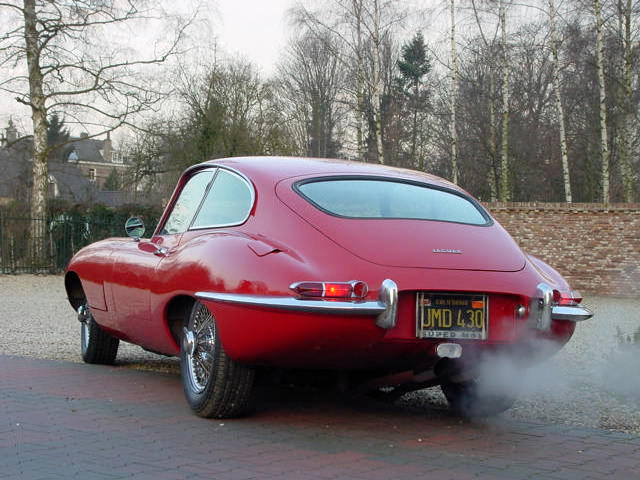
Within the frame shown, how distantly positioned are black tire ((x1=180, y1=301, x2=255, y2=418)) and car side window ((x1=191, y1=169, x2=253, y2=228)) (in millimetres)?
557

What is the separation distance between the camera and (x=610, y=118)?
33.4m

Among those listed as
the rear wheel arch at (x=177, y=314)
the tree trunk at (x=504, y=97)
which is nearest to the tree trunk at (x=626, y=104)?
the tree trunk at (x=504, y=97)

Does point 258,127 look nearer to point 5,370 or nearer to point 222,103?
point 222,103

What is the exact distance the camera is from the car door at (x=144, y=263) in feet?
19.0

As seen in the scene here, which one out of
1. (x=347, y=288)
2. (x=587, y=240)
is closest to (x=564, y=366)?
(x=347, y=288)

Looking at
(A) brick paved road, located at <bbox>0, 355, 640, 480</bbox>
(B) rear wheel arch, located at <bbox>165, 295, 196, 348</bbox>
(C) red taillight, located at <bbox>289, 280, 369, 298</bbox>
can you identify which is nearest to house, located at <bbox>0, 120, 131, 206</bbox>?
(B) rear wheel arch, located at <bbox>165, 295, 196, 348</bbox>

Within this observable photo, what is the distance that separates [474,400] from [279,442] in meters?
1.50

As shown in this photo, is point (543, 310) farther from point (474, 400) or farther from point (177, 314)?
point (177, 314)

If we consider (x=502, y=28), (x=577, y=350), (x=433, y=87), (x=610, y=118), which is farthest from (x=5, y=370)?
(x=433, y=87)

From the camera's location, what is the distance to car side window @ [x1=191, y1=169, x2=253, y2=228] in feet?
17.2

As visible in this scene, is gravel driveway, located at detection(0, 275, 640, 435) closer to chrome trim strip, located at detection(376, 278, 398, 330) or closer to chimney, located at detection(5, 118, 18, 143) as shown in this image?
chrome trim strip, located at detection(376, 278, 398, 330)

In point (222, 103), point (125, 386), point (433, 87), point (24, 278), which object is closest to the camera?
point (125, 386)

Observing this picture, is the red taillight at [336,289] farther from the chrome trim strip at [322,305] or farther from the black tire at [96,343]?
the black tire at [96,343]

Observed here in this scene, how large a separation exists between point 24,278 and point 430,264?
65.7ft
